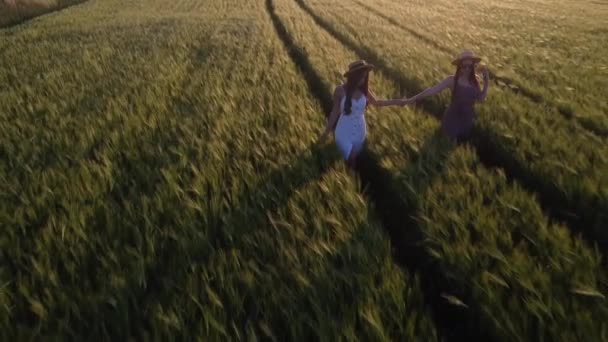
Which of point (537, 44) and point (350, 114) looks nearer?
point (350, 114)

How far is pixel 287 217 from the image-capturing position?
3.09 meters

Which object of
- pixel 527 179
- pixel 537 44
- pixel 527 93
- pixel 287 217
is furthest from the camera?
pixel 537 44

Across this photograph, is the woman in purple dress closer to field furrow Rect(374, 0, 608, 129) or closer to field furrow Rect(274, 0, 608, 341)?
field furrow Rect(274, 0, 608, 341)

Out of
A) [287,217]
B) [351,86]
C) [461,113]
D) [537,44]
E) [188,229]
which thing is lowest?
[537,44]

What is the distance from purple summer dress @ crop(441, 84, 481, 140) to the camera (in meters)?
4.84

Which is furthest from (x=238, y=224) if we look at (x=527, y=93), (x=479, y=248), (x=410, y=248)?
(x=527, y=93)

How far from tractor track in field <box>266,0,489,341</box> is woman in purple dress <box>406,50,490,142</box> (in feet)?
3.32

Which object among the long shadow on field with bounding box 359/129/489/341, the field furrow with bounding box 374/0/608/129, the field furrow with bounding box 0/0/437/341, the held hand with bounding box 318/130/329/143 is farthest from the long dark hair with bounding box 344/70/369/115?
the field furrow with bounding box 374/0/608/129

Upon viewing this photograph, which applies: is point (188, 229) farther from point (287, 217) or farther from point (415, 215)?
point (415, 215)

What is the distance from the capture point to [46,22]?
18.7 m

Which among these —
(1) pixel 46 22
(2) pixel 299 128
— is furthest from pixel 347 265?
(1) pixel 46 22

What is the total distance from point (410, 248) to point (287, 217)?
0.92 m

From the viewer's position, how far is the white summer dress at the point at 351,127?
439 centimetres

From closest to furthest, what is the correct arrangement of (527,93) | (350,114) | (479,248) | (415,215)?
(479,248) → (415,215) → (350,114) → (527,93)
